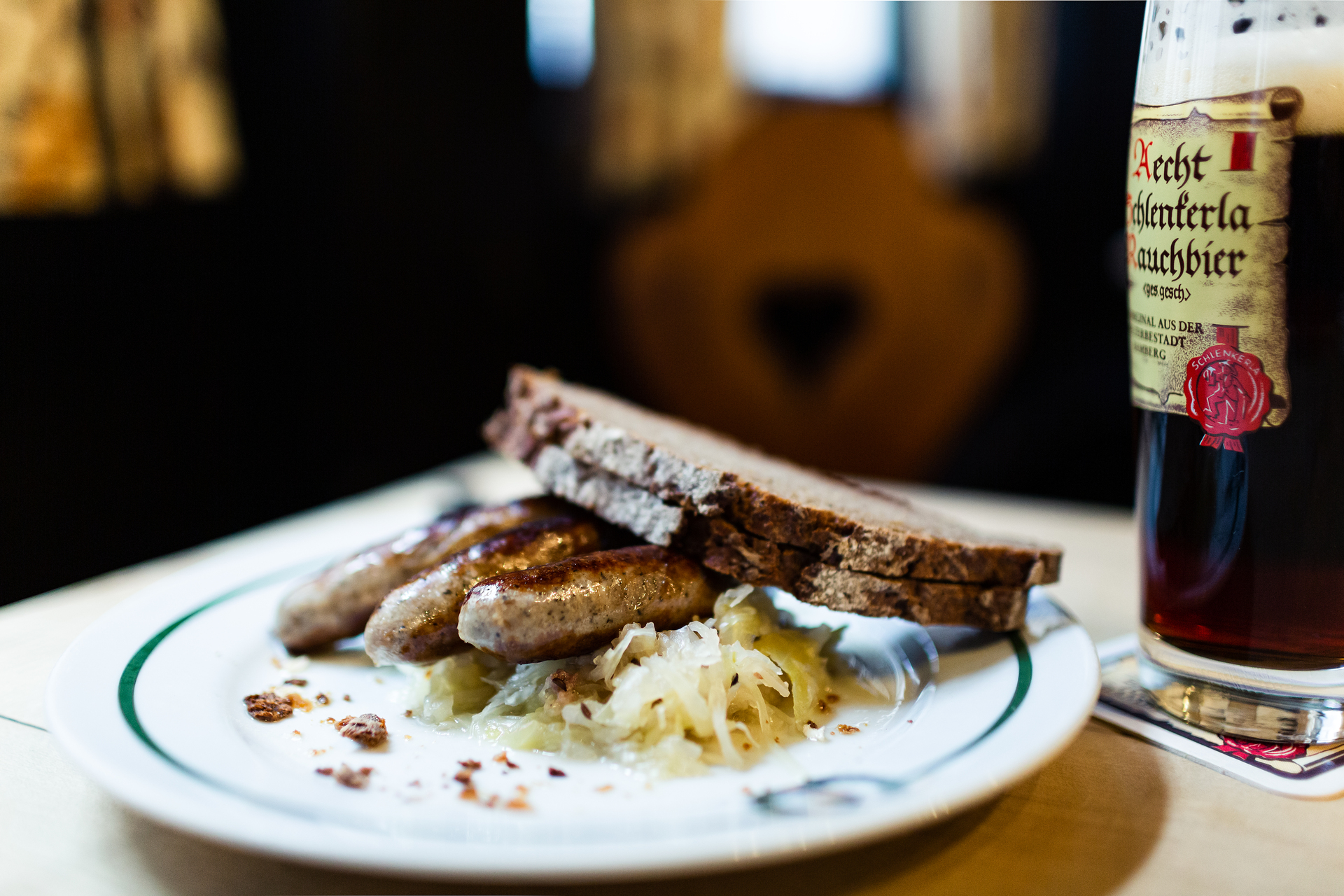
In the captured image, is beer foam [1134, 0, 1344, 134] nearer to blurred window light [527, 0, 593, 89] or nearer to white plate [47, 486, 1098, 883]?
white plate [47, 486, 1098, 883]

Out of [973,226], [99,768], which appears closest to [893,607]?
[99,768]

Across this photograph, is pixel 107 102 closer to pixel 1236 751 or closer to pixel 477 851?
A: pixel 477 851

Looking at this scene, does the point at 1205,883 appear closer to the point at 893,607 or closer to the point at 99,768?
the point at 893,607

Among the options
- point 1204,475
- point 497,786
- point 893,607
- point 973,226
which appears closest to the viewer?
point 497,786

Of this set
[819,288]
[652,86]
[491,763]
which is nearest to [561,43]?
[652,86]

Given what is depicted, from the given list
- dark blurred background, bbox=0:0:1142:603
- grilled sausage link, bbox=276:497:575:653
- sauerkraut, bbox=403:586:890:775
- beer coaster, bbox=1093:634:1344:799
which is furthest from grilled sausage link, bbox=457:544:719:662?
dark blurred background, bbox=0:0:1142:603

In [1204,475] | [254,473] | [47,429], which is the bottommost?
[254,473]

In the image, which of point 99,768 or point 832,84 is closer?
point 99,768

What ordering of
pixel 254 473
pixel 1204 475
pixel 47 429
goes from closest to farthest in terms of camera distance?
pixel 1204 475
pixel 47 429
pixel 254 473
